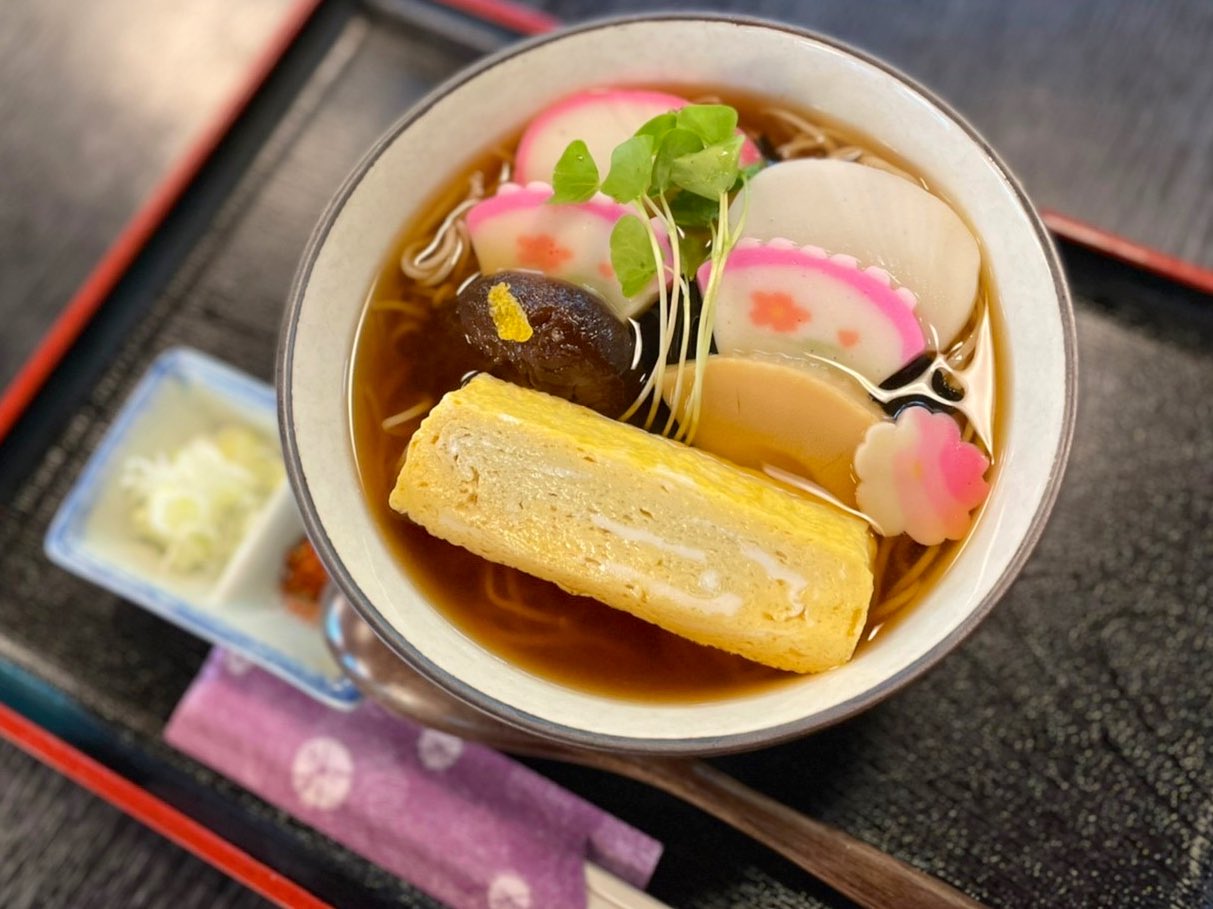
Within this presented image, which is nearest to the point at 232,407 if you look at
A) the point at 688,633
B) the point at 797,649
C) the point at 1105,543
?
the point at 688,633

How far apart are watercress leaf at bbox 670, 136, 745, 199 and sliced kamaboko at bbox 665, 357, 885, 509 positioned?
0.24 m

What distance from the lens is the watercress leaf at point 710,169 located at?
137 centimetres

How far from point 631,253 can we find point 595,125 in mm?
241

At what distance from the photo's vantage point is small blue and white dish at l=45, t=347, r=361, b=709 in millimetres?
1685

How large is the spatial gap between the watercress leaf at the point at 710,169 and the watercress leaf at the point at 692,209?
25mm

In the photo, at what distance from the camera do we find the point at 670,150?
4.50 ft

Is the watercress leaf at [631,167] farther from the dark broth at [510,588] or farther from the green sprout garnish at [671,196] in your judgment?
the dark broth at [510,588]

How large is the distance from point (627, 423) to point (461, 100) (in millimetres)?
545

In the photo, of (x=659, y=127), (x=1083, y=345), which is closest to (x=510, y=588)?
(x=659, y=127)

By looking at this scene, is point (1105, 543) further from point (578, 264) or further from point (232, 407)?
point (232, 407)

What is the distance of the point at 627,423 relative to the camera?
4.56 feet

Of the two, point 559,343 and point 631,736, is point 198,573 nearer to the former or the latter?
point 559,343

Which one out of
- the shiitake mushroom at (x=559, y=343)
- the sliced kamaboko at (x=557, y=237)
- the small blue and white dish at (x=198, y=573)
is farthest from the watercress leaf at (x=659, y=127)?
the small blue and white dish at (x=198, y=573)

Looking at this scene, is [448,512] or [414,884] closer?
[448,512]
